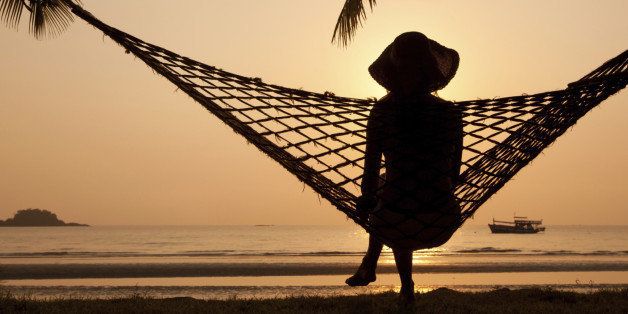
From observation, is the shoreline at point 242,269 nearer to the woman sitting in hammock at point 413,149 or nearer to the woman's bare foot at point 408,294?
the woman's bare foot at point 408,294

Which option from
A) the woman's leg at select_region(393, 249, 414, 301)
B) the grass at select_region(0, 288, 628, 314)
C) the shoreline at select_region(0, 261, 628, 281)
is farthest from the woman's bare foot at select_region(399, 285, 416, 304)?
the shoreline at select_region(0, 261, 628, 281)

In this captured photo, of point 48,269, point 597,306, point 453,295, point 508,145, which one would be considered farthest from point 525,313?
point 48,269

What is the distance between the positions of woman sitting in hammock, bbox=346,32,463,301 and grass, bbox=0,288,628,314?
1.79 m

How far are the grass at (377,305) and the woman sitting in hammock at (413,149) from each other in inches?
70.6

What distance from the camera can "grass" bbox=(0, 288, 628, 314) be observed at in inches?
187

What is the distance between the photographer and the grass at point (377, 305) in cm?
475

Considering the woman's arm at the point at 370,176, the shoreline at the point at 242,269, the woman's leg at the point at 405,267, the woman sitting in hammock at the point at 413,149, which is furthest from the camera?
the shoreline at the point at 242,269

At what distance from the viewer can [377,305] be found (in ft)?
16.4

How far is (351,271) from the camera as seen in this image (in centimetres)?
1557

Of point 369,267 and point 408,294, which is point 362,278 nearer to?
point 369,267

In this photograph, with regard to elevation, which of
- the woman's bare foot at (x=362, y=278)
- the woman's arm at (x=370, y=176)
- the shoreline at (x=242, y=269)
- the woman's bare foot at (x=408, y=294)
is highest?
the woman's arm at (x=370, y=176)

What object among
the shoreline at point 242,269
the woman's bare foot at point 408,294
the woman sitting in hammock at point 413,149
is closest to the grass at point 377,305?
the woman's bare foot at point 408,294

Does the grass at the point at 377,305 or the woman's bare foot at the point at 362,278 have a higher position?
the woman's bare foot at the point at 362,278

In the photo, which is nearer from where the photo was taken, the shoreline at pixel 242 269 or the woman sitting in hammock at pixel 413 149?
the woman sitting in hammock at pixel 413 149
